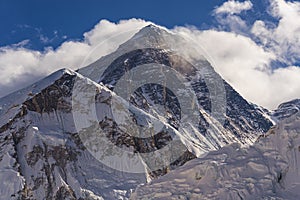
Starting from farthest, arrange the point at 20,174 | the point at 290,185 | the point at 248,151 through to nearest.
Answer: the point at 20,174 → the point at 248,151 → the point at 290,185

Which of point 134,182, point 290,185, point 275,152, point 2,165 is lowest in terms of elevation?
point 290,185

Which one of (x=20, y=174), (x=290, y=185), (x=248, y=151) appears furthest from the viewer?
(x=20, y=174)

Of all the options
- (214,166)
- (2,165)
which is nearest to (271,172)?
(214,166)

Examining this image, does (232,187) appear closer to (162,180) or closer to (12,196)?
(162,180)

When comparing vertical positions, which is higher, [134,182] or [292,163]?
[134,182]

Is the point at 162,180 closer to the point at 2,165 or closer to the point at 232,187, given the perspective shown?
the point at 232,187

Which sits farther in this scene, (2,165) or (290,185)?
(2,165)
